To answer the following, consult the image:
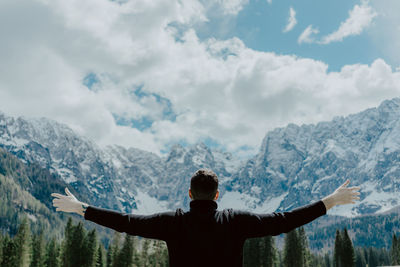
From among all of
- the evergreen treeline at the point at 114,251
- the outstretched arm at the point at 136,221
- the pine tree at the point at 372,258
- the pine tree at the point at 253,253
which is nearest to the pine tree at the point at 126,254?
the evergreen treeline at the point at 114,251

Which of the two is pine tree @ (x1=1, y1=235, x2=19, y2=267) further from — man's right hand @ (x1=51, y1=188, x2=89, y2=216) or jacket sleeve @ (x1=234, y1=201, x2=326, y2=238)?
jacket sleeve @ (x1=234, y1=201, x2=326, y2=238)

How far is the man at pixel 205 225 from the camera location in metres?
4.91

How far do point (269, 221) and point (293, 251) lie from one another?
263 ft

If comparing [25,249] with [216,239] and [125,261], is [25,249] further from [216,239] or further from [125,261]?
[216,239]

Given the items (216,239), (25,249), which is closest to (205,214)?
(216,239)

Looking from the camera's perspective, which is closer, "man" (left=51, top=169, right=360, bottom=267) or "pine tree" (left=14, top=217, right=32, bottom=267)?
"man" (left=51, top=169, right=360, bottom=267)

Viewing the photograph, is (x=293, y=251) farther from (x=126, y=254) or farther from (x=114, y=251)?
(x=114, y=251)

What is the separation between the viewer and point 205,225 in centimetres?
496

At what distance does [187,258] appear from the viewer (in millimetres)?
Answer: 4922

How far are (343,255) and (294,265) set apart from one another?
1089 centimetres

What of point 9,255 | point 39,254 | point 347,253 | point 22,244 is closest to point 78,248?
point 22,244

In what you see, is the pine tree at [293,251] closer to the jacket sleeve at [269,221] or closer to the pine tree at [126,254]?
the pine tree at [126,254]

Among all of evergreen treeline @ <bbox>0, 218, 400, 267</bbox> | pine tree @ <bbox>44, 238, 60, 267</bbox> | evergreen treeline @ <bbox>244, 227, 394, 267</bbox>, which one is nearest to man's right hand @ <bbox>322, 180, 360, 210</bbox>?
evergreen treeline @ <bbox>0, 218, 400, 267</bbox>

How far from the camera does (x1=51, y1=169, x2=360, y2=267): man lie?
16.1 feet
